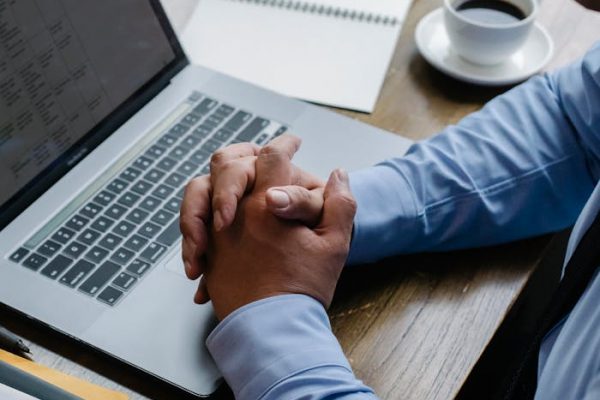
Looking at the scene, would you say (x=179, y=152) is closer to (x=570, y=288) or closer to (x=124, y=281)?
(x=124, y=281)

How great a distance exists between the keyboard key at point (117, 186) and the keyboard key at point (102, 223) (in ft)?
0.11

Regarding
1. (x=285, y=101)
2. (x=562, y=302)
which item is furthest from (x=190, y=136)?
(x=562, y=302)

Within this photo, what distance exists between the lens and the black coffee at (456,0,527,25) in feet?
2.73

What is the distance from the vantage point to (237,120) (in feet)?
2.58

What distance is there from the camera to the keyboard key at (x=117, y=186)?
0.72 m

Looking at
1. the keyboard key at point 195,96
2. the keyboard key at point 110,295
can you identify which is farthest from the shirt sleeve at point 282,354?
the keyboard key at point 195,96

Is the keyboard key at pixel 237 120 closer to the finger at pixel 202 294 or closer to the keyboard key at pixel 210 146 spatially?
the keyboard key at pixel 210 146

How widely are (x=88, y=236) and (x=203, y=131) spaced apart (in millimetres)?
175

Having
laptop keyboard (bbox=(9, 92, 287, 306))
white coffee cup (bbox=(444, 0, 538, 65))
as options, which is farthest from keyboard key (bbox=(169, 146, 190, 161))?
white coffee cup (bbox=(444, 0, 538, 65))

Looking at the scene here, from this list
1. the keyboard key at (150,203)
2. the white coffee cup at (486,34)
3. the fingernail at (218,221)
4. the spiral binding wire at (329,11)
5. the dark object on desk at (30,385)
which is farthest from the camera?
the spiral binding wire at (329,11)

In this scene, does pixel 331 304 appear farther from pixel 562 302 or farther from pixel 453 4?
pixel 453 4

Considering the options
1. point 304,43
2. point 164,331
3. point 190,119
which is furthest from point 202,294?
point 304,43

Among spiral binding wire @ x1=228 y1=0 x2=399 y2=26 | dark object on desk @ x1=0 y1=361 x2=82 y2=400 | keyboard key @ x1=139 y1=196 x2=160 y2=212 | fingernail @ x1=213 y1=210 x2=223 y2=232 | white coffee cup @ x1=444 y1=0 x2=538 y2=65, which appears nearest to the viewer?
dark object on desk @ x1=0 y1=361 x2=82 y2=400

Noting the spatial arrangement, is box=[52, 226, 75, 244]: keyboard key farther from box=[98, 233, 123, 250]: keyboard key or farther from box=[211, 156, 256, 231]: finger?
box=[211, 156, 256, 231]: finger
